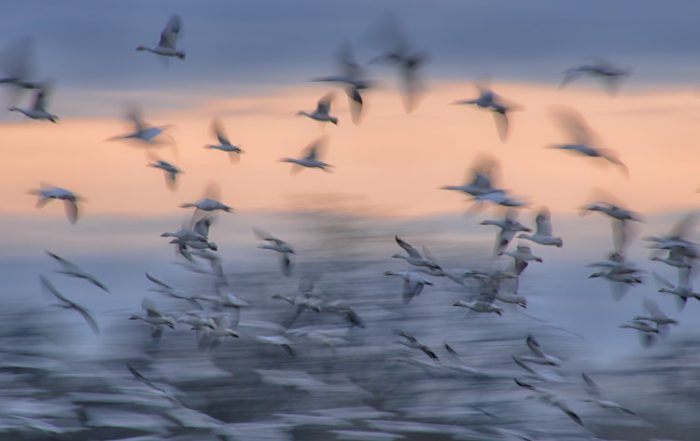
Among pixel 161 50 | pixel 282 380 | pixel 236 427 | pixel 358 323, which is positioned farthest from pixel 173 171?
pixel 236 427

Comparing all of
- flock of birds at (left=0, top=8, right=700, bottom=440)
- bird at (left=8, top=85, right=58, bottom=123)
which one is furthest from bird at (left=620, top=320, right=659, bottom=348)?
bird at (left=8, top=85, right=58, bottom=123)

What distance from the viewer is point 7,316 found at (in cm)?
2236

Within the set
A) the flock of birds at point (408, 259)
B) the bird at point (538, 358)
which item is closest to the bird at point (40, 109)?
the flock of birds at point (408, 259)

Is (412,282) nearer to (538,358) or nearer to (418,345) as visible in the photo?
(418,345)

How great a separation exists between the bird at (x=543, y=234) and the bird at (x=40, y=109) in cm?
504

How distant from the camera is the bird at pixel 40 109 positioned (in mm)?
11273

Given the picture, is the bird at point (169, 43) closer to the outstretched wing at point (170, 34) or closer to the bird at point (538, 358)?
the outstretched wing at point (170, 34)

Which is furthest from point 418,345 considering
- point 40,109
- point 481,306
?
point 40,109

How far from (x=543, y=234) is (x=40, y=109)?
5.55 metres

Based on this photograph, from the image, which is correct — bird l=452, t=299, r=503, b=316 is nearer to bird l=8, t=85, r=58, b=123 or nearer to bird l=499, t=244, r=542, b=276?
bird l=499, t=244, r=542, b=276

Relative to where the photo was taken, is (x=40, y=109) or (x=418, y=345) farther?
(x=418, y=345)

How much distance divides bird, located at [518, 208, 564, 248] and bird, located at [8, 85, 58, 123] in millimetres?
5036

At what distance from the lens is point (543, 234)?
501 inches

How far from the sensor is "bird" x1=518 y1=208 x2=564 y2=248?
40.3 feet
